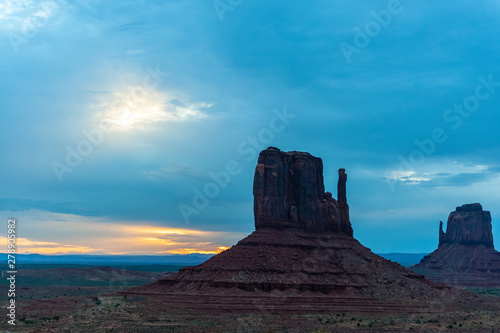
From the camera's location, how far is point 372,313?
3383 inches

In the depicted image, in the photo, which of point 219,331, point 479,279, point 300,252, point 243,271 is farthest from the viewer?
point 479,279

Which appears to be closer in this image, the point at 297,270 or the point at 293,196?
the point at 297,270

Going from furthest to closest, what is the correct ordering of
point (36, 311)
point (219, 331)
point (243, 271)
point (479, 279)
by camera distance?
1. point (479, 279)
2. point (243, 271)
3. point (36, 311)
4. point (219, 331)

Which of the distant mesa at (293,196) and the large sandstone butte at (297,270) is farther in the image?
the distant mesa at (293,196)

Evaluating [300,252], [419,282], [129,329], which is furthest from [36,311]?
[419,282]

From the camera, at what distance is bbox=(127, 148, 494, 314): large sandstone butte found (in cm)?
8850

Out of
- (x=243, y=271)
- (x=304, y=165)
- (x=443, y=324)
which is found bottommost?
(x=443, y=324)

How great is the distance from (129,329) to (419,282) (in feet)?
201

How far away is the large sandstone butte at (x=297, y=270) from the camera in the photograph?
88500 millimetres

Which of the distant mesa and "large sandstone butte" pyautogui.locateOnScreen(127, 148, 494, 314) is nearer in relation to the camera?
"large sandstone butte" pyautogui.locateOnScreen(127, 148, 494, 314)

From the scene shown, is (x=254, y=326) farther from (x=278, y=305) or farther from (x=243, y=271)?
(x=243, y=271)

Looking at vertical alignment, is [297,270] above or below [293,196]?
below

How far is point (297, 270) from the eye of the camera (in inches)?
3775

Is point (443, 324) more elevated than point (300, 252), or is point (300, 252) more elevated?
point (300, 252)
